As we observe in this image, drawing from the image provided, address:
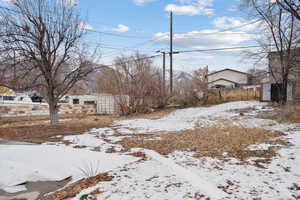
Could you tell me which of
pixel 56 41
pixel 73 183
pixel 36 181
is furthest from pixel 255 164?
pixel 56 41

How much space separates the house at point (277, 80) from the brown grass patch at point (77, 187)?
10.9m

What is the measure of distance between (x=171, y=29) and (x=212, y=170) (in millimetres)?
16600

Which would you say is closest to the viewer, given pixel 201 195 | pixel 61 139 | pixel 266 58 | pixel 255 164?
pixel 201 195

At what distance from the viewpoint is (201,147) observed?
16.2 feet

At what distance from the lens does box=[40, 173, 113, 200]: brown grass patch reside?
2.76 meters

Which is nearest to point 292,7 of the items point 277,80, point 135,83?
point 277,80

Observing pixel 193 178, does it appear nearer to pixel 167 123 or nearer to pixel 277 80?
pixel 167 123

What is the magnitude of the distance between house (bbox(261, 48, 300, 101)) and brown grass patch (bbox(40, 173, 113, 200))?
35.7 feet

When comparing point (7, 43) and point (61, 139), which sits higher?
point (7, 43)

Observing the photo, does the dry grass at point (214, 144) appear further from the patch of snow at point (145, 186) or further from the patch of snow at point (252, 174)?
the patch of snow at point (145, 186)

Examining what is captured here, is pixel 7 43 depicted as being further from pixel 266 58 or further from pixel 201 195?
pixel 266 58

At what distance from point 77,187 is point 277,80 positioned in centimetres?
1410

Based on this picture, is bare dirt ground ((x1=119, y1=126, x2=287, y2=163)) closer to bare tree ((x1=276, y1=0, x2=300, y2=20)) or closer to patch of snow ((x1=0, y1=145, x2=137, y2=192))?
patch of snow ((x1=0, y1=145, x2=137, y2=192))

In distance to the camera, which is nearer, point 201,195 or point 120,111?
point 201,195
